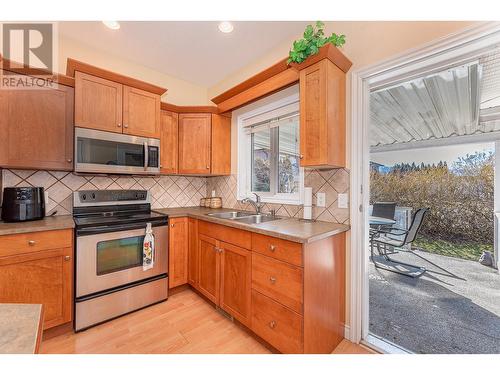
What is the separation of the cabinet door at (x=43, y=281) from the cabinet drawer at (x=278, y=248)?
59.2 inches

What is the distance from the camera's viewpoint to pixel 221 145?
2.87 m

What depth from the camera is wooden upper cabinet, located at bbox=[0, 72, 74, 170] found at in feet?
5.82

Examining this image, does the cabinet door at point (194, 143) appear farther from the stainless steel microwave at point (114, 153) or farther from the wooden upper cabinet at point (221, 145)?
the stainless steel microwave at point (114, 153)

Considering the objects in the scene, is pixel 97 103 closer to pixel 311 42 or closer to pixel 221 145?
pixel 221 145

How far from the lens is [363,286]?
1.72 metres

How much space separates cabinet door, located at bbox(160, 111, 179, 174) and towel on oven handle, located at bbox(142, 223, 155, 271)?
31.6 inches

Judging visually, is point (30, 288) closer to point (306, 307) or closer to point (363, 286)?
point (306, 307)

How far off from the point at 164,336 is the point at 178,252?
804 millimetres

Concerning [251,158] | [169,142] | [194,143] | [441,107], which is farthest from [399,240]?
[169,142]

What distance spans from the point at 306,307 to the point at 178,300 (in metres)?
1.52

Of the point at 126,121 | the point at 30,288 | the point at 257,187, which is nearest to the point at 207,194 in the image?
the point at 257,187

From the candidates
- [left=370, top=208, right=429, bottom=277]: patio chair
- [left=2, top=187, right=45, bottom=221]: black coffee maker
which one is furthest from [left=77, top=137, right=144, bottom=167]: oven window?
[left=370, top=208, right=429, bottom=277]: patio chair

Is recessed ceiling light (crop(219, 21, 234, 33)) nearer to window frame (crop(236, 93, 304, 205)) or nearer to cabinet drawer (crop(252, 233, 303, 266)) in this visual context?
window frame (crop(236, 93, 304, 205))
